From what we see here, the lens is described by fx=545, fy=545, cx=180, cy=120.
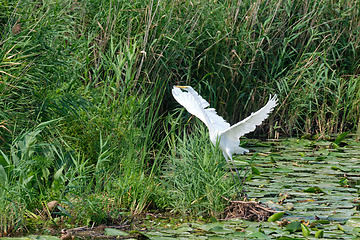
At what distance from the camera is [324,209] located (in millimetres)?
4039

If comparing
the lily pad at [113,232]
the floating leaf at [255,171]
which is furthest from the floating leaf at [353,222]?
the lily pad at [113,232]

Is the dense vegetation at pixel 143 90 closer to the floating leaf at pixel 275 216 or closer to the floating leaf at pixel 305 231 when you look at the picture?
the floating leaf at pixel 275 216

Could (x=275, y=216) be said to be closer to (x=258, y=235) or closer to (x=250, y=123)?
(x=258, y=235)

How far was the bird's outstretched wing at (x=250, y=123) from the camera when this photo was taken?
12.1 ft

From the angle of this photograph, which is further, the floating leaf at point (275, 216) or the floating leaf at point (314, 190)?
the floating leaf at point (314, 190)

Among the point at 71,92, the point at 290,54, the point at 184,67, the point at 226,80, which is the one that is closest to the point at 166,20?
the point at 184,67

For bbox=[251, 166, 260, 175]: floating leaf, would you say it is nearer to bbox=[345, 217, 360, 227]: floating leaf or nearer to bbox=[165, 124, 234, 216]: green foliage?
bbox=[165, 124, 234, 216]: green foliage

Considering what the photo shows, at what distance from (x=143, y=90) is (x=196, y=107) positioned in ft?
2.59

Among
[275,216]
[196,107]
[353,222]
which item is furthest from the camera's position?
[196,107]

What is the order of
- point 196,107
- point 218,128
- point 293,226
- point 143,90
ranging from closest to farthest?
point 293,226 → point 196,107 → point 218,128 → point 143,90

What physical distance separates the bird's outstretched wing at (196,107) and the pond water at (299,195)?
0.66 meters

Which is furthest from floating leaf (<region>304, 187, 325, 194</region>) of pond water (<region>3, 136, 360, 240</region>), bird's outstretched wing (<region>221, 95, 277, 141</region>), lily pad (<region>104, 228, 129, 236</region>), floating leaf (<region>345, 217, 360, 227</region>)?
lily pad (<region>104, 228, 129, 236</region>)

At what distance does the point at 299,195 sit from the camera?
4.40m

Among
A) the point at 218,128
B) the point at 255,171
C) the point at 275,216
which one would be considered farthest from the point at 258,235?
the point at 255,171
